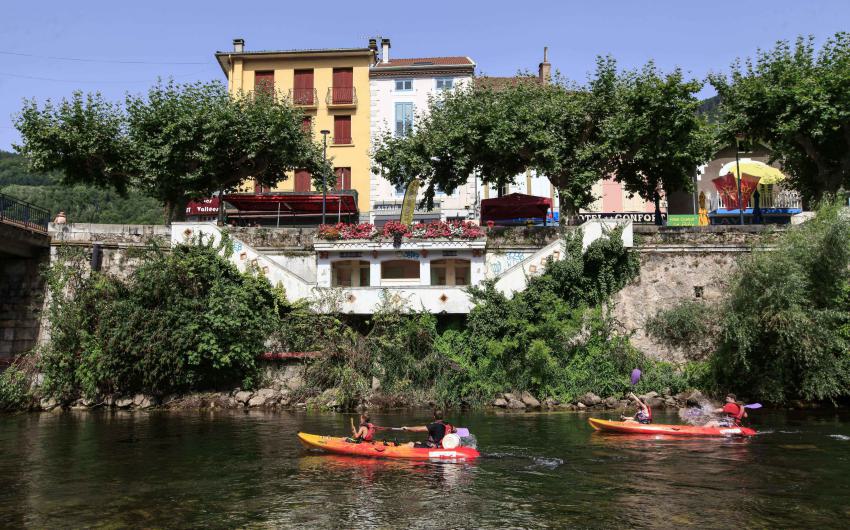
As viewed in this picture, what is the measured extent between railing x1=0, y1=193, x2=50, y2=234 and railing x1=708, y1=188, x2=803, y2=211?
3458cm

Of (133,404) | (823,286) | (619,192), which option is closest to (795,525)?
(823,286)

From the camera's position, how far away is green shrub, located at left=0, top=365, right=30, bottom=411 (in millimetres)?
28875

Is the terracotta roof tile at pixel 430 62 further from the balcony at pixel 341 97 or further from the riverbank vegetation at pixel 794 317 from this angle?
the riverbank vegetation at pixel 794 317

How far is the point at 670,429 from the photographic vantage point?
23.0 metres

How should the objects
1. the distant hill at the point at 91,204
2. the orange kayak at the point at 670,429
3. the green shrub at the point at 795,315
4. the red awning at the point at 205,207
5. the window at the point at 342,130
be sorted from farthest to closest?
1. the distant hill at the point at 91,204
2. the window at the point at 342,130
3. the red awning at the point at 205,207
4. the green shrub at the point at 795,315
5. the orange kayak at the point at 670,429

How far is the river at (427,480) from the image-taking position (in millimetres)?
14297

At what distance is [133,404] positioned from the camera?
29.3m

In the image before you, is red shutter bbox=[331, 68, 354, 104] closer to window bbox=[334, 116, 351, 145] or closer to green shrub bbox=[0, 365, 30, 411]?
window bbox=[334, 116, 351, 145]

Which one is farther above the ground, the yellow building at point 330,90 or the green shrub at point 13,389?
the yellow building at point 330,90

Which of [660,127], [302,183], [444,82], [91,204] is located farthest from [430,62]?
[91,204]

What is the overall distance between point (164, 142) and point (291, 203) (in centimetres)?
858

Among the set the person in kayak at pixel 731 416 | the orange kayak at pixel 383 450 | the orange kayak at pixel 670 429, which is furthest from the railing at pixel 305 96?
the person in kayak at pixel 731 416

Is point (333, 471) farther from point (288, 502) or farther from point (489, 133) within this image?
point (489, 133)

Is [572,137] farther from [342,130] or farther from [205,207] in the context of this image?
[205,207]
